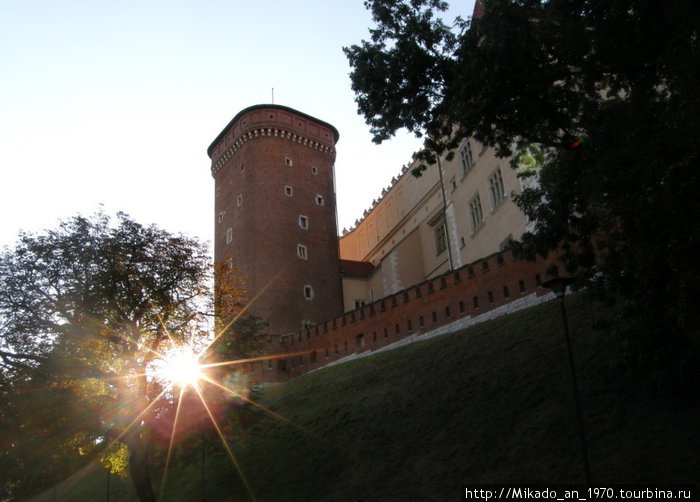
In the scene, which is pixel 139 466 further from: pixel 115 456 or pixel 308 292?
pixel 308 292

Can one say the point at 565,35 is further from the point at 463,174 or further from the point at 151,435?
the point at 463,174

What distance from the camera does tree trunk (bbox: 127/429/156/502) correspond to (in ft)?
62.0

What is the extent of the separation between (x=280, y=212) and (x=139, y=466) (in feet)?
79.4

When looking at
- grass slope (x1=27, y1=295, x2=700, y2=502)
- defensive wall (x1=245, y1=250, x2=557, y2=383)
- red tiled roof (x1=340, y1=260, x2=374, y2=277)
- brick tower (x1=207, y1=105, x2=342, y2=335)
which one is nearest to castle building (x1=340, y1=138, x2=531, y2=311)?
red tiled roof (x1=340, y1=260, x2=374, y2=277)

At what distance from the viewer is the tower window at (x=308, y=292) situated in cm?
4006

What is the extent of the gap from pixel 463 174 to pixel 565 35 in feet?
72.0

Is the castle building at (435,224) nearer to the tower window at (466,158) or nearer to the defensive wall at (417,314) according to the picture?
the tower window at (466,158)

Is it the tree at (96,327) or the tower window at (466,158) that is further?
the tower window at (466,158)

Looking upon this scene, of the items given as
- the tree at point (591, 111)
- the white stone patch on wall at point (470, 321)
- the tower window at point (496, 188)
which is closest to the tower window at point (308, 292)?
the white stone patch on wall at point (470, 321)

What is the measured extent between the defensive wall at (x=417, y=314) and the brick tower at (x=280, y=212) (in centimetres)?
353

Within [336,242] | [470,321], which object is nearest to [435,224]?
[336,242]

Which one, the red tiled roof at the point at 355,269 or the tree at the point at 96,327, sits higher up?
the red tiled roof at the point at 355,269

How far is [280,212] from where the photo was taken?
137ft

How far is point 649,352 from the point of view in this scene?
12.1 metres
